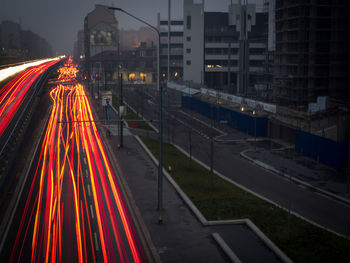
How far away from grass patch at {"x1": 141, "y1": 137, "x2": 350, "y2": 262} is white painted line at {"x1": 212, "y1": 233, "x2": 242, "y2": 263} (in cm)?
243

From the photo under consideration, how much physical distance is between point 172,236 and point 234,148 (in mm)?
23189

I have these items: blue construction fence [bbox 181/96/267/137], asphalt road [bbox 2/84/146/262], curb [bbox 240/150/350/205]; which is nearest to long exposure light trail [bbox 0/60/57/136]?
asphalt road [bbox 2/84/146/262]

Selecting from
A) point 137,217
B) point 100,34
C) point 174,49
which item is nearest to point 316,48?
point 137,217

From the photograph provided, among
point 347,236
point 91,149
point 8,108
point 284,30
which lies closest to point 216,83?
point 284,30

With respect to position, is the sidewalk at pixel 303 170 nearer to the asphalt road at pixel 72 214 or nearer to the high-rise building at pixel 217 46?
the asphalt road at pixel 72 214

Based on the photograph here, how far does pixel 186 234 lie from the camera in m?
20.5

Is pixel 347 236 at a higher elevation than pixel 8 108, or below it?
below

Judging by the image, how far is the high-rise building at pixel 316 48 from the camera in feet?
200

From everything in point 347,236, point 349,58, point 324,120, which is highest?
point 349,58

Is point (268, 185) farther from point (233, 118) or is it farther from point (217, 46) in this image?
point (217, 46)

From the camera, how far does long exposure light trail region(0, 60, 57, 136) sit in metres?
47.6

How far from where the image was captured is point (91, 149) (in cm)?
4003

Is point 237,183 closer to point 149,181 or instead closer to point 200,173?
point 200,173

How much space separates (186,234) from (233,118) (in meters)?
35.1
